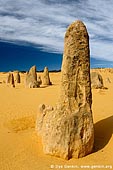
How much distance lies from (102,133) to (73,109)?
5.96 ft

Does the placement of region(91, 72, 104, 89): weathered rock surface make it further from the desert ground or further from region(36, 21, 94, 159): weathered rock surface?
region(36, 21, 94, 159): weathered rock surface

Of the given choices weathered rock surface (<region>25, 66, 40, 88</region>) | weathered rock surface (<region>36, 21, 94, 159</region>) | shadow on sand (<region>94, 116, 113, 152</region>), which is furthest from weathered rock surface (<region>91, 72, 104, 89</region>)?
weathered rock surface (<region>36, 21, 94, 159</region>)

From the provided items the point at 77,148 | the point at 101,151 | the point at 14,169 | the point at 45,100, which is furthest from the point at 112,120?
the point at 45,100

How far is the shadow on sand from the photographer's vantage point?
28.6ft

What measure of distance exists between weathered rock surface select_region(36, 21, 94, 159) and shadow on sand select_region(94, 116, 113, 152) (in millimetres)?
617

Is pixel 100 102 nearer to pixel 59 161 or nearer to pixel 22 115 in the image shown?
pixel 22 115

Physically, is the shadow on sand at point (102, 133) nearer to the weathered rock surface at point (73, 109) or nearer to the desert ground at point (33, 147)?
the desert ground at point (33, 147)

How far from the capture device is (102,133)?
9445mm

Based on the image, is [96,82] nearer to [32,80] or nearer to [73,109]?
[32,80]

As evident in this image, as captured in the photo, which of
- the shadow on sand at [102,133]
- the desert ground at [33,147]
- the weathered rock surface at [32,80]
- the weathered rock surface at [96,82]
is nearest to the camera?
the desert ground at [33,147]

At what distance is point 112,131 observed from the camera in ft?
30.7

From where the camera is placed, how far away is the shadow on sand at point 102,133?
871 cm

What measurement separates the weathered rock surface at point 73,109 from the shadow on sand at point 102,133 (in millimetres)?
617

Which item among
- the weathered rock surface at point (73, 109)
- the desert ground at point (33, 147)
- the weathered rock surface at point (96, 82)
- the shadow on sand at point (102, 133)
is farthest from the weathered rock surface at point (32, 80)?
the weathered rock surface at point (73, 109)
